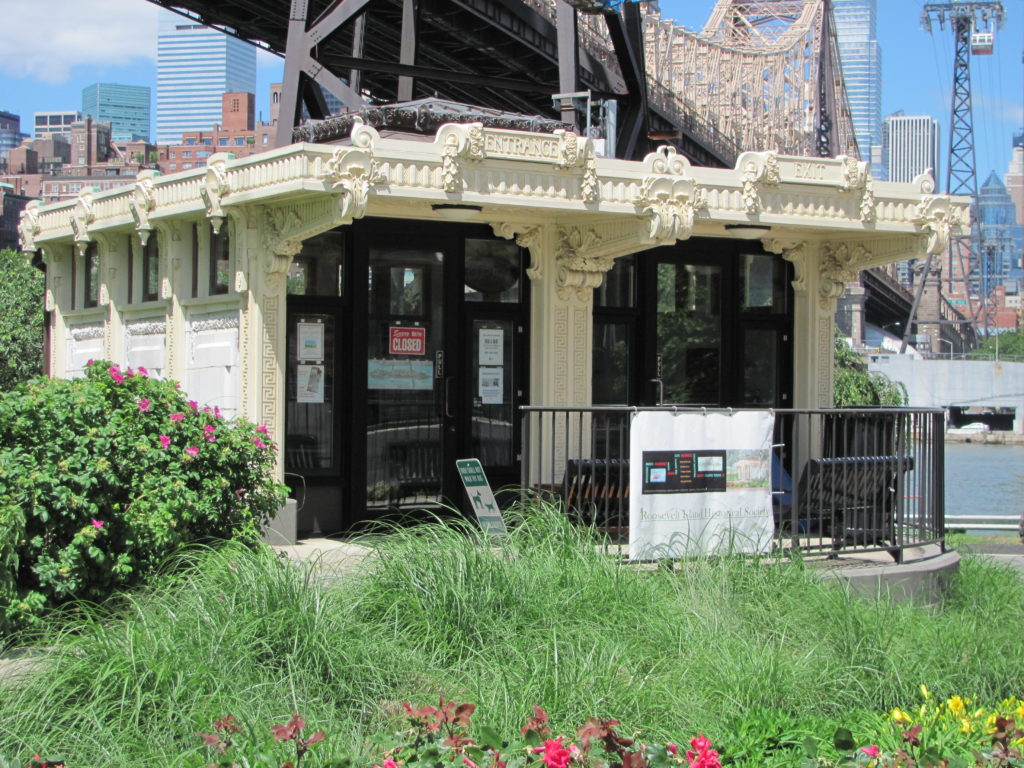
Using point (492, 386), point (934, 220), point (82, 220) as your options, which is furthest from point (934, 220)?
point (82, 220)

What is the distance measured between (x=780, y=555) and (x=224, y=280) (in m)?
6.08

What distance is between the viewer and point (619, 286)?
1395cm

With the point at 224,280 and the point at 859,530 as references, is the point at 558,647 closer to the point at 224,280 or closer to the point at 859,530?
the point at 859,530

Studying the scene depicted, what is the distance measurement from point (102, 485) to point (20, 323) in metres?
33.2

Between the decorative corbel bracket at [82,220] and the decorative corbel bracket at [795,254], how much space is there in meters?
7.64

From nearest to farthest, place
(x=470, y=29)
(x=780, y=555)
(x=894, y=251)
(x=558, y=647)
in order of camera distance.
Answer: (x=558, y=647) < (x=780, y=555) < (x=894, y=251) < (x=470, y=29)

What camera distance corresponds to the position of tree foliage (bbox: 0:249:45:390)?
37812 mm

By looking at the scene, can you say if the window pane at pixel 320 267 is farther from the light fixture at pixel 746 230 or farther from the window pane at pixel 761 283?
the window pane at pixel 761 283

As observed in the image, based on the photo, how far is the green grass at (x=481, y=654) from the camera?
5703 millimetres

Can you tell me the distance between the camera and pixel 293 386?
12.3 meters

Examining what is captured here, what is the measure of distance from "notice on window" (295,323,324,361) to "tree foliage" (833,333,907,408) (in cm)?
3081

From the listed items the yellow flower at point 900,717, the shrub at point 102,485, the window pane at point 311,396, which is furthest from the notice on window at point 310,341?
the yellow flower at point 900,717

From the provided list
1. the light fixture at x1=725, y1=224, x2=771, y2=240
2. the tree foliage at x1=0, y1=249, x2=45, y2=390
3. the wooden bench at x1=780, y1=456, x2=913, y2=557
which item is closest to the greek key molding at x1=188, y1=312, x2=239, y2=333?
the light fixture at x1=725, y1=224, x2=771, y2=240

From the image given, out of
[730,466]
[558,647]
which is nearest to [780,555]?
[730,466]
